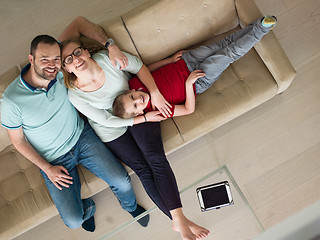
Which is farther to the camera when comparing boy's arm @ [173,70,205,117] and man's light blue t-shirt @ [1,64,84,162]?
boy's arm @ [173,70,205,117]

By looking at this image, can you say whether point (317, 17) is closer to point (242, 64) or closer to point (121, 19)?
point (242, 64)

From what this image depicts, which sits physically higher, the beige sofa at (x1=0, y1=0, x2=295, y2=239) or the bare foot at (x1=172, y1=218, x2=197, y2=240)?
the beige sofa at (x1=0, y1=0, x2=295, y2=239)

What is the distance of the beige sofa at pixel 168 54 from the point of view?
2111mm

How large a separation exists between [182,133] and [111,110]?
550 mm

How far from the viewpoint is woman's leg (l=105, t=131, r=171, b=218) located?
2.09m

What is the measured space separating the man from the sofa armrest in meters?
0.97

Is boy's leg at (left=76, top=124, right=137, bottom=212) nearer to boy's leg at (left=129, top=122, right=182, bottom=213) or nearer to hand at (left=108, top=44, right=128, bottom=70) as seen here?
boy's leg at (left=129, top=122, right=182, bottom=213)

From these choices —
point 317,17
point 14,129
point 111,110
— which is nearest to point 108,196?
point 111,110

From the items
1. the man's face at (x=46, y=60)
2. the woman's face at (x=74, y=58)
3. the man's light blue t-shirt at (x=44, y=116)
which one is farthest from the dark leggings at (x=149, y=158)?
the man's face at (x=46, y=60)

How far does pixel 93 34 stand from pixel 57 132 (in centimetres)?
72

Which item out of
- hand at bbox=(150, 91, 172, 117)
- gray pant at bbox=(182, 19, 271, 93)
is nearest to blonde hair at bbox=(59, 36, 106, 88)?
hand at bbox=(150, 91, 172, 117)

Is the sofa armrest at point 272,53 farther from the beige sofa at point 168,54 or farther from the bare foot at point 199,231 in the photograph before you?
the bare foot at point 199,231

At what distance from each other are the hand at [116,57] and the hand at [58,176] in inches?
32.1

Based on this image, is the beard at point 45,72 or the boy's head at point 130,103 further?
the boy's head at point 130,103
